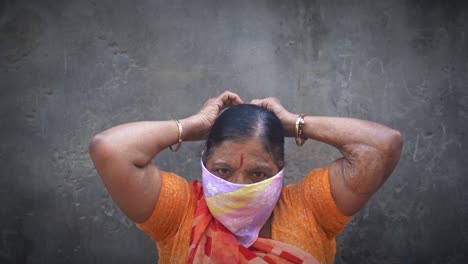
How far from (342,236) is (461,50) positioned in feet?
5.82

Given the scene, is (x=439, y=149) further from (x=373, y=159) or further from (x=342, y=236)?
(x=373, y=159)

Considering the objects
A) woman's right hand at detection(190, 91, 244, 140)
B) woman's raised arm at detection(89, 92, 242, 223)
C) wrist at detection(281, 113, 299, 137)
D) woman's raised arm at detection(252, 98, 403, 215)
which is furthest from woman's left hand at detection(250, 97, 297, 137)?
woman's raised arm at detection(89, 92, 242, 223)

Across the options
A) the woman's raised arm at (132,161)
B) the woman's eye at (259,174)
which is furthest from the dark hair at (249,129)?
the woman's raised arm at (132,161)

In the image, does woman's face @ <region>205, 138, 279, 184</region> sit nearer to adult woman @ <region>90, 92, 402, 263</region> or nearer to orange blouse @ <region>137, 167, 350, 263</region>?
adult woman @ <region>90, 92, 402, 263</region>

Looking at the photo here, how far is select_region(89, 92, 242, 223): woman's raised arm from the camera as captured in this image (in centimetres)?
196

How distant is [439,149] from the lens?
11.3 ft

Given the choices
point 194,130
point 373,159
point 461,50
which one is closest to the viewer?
point 373,159

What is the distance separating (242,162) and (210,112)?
0.45 metres

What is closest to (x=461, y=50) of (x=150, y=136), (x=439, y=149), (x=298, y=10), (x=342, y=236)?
(x=439, y=149)

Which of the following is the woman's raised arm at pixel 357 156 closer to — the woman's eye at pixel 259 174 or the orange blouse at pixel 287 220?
the orange blouse at pixel 287 220

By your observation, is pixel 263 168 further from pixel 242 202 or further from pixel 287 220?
pixel 287 220

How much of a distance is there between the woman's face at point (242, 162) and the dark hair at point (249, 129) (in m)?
0.04

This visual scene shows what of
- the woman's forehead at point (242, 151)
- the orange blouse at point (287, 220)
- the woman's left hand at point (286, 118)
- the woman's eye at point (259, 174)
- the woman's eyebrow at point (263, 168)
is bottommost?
the orange blouse at point (287, 220)

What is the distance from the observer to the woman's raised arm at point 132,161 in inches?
77.2
